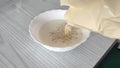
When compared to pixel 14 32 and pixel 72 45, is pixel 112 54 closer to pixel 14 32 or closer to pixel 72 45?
pixel 72 45

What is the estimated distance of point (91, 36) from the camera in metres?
0.84

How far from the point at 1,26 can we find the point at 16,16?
0.07 metres

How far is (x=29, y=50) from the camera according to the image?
2.58ft

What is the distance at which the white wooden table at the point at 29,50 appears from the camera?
74 cm

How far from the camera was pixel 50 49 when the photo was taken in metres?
0.76

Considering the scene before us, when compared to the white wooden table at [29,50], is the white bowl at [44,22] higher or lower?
higher

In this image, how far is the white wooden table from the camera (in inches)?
29.2

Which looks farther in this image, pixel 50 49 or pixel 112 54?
pixel 112 54

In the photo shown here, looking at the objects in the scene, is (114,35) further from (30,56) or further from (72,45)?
(30,56)

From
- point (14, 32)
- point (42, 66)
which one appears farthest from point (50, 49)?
point (14, 32)

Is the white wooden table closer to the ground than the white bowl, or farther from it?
closer to the ground

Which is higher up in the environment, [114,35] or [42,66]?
[114,35]

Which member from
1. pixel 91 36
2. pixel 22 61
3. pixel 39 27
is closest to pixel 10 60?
pixel 22 61

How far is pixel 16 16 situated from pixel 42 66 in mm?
266
